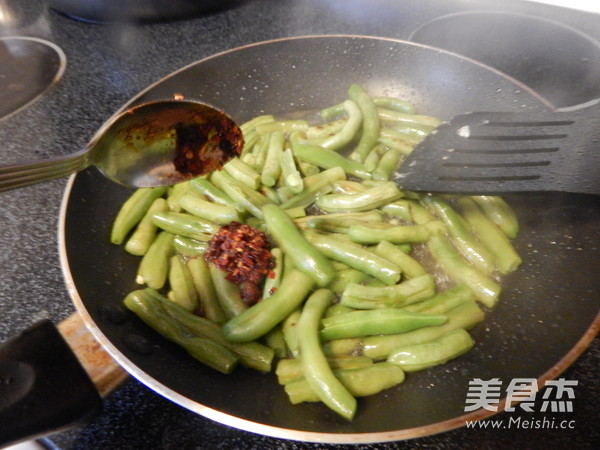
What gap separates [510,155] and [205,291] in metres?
1.68

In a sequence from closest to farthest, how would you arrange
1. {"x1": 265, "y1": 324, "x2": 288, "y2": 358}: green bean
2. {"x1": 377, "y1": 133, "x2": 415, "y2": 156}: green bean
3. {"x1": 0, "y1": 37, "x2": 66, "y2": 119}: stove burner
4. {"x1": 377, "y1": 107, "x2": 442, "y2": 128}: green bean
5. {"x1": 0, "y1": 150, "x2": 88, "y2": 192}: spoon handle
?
{"x1": 0, "y1": 150, "x2": 88, "y2": 192}: spoon handle
{"x1": 265, "y1": 324, "x2": 288, "y2": 358}: green bean
{"x1": 377, "y1": 133, "x2": 415, "y2": 156}: green bean
{"x1": 377, "y1": 107, "x2": 442, "y2": 128}: green bean
{"x1": 0, "y1": 37, "x2": 66, "y2": 119}: stove burner

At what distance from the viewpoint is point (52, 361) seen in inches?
67.7

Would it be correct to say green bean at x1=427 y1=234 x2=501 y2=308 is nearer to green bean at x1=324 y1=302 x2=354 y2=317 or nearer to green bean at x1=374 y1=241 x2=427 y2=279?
Result: green bean at x1=374 y1=241 x2=427 y2=279

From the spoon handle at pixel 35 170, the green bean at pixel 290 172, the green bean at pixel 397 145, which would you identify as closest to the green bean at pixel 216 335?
the spoon handle at pixel 35 170

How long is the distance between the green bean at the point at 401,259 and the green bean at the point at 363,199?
306 mm

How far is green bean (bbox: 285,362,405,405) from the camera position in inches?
71.3

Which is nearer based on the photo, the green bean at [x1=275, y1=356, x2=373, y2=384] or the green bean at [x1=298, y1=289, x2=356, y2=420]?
the green bean at [x1=298, y1=289, x2=356, y2=420]

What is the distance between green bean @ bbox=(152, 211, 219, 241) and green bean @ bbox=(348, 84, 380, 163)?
101 centimetres

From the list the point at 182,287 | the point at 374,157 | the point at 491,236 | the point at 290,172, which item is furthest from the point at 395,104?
the point at 182,287

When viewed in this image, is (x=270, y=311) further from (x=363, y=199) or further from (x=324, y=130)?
(x=324, y=130)

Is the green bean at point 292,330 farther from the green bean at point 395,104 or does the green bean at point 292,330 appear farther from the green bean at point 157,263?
the green bean at point 395,104

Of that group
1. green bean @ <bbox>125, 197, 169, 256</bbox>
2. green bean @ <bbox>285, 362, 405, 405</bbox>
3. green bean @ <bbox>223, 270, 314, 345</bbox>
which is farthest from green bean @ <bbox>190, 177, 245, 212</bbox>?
green bean @ <bbox>285, 362, 405, 405</bbox>

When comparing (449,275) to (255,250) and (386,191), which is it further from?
(255,250)

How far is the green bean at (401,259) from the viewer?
88.0 inches
